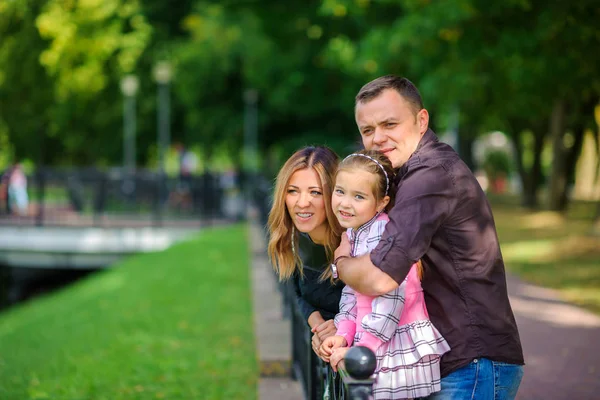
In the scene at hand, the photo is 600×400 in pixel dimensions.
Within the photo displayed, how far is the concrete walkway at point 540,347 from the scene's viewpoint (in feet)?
19.3

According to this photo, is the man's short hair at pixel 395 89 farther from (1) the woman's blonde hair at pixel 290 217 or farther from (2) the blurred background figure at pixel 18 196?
(2) the blurred background figure at pixel 18 196

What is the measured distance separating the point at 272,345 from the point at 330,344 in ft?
13.1

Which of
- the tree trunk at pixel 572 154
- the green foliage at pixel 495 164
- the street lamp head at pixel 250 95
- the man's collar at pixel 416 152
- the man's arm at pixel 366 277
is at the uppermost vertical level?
the street lamp head at pixel 250 95

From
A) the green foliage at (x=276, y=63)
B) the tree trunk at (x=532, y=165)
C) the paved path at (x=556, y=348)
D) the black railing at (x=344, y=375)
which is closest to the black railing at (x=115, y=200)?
the green foliage at (x=276, y=63)

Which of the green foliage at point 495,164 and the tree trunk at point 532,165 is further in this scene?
the green foliage at point 495,164

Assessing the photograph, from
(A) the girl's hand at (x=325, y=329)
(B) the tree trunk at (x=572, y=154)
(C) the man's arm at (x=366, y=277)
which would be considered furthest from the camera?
(B) the tree trunk at (x=572, y=154)

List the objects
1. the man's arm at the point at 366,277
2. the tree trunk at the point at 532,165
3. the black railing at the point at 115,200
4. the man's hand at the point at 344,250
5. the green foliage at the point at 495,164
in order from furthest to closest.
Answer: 1. the green foliage at the point at 495,164
2. the tree trunk at the point at 532,165
3. the black railing at the point at 115,200
4. the man's hand at the point at 344,250
5. the man's arm at the point at 366,277

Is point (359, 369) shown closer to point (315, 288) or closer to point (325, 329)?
point (325, 329)

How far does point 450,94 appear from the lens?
16391 mm

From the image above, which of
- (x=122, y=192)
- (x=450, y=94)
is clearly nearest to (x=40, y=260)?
(x=122, y=192)

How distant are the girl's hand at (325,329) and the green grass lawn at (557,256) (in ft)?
23.3

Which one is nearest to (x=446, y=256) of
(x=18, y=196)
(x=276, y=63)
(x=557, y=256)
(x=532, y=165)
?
(x=557, y=256)

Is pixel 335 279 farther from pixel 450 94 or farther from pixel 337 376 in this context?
pixel 450 94

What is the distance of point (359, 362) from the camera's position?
95.3 inches
